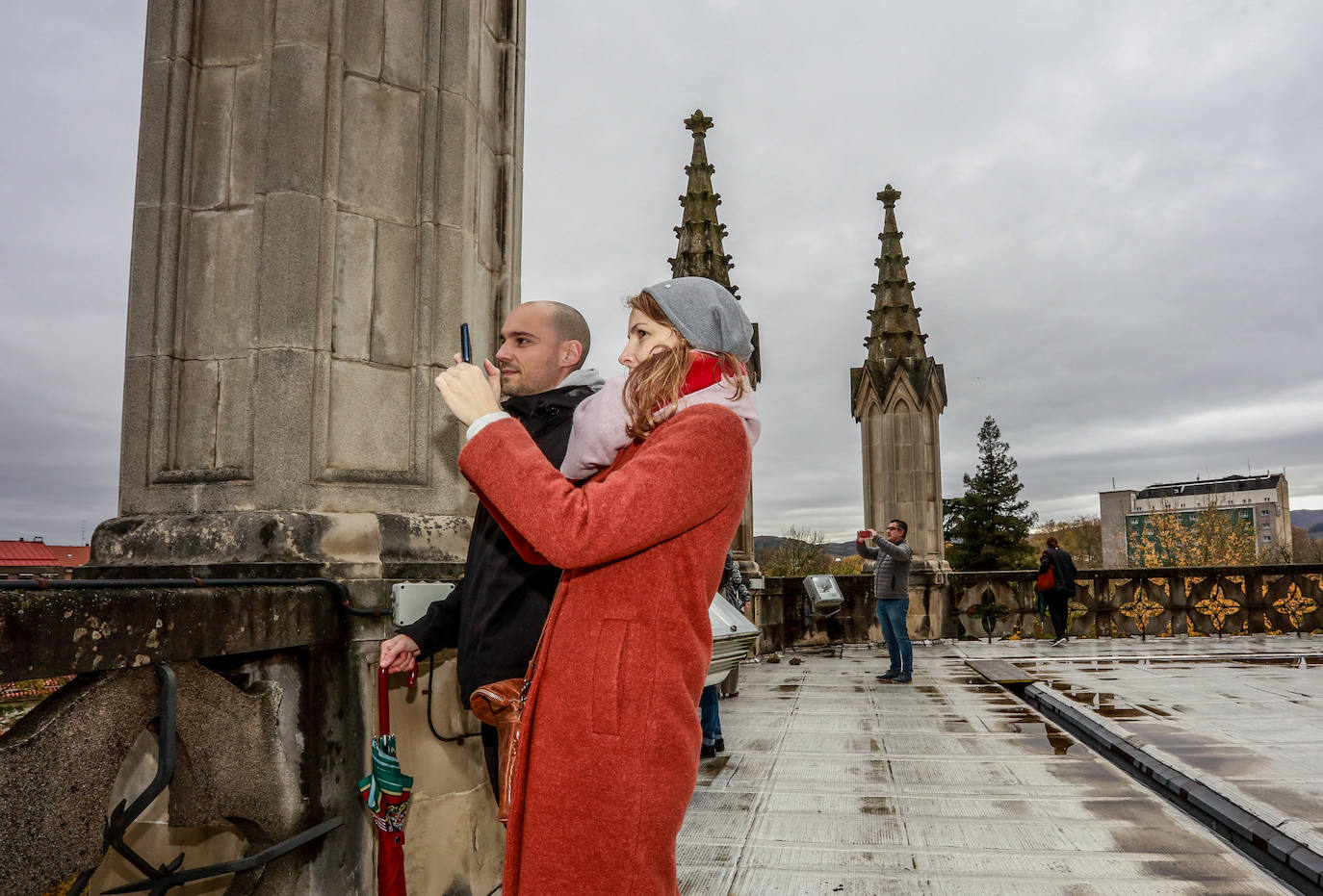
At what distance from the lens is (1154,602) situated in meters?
14.3

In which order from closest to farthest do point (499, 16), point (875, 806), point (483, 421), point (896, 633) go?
1. point (483, 421)
2. point (499, 16)
3. point (875, 806)
4. point (896, 633)

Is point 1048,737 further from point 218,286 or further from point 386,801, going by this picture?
point 218,286

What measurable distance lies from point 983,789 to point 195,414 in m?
4.01

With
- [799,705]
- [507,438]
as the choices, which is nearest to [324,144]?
[507,438]

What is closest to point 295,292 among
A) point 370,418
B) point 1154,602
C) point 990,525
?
point 370,418

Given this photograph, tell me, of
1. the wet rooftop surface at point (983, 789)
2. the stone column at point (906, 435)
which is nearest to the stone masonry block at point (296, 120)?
the wet rooftop surface at point (983, 789)

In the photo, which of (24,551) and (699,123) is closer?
(24,551)

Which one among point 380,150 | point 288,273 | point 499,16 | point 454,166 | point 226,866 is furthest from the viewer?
point 499,16

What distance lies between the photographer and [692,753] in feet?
4.85

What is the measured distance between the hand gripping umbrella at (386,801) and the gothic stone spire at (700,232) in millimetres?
9100

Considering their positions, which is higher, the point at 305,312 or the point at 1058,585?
the point at 305,312

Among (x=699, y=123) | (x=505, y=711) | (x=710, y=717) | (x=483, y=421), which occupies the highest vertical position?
(x=699, y=123)

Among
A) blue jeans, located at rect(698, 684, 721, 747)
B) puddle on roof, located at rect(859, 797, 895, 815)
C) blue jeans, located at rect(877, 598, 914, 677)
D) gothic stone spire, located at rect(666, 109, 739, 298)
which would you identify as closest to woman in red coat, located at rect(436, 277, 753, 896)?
puddle on roof, located at rect(859, 797, 895, 815)

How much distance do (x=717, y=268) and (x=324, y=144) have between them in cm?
875
